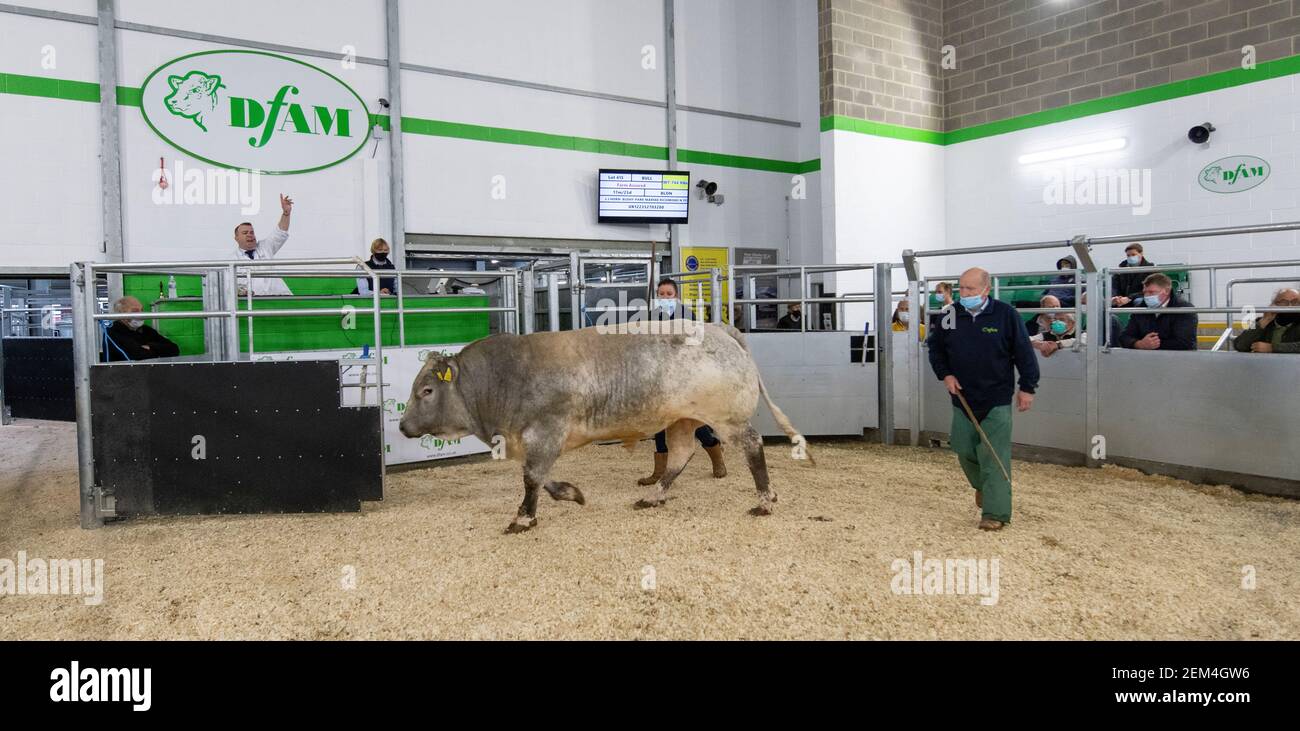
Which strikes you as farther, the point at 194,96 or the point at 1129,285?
the point at 194,96

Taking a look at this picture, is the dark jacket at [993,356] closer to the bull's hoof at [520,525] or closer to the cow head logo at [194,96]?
the bull's hoof at [520,525]

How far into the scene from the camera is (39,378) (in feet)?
33.8

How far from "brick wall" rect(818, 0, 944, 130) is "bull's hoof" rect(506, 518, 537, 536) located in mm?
9613

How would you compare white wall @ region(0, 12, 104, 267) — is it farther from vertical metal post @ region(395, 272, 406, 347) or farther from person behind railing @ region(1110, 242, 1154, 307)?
person behind railing @ region(1110, 242, 1154, 307)

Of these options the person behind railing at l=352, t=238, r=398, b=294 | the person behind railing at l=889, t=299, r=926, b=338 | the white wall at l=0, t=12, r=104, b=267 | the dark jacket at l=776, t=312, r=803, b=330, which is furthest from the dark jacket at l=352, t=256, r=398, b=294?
the person behind railing at l=889, t=299, r=926, b=338

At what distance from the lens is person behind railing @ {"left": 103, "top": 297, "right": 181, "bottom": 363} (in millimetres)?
5574

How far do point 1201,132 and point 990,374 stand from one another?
8.18 meters

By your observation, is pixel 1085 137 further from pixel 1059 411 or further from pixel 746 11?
pixel 1059 411

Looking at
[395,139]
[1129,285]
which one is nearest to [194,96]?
[395,139]

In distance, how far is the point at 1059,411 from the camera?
6742 millimetres

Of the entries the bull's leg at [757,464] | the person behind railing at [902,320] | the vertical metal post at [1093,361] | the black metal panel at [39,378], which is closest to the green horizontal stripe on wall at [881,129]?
the person behind railing at [902,320]

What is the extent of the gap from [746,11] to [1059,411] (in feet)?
31.1

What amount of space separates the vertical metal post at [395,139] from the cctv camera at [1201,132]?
998 centimetres

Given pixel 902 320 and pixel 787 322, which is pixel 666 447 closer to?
pixel 902 320
